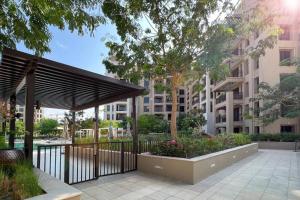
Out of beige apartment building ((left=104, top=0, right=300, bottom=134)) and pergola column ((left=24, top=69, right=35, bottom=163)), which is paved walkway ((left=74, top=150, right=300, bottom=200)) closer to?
pergola column ((left=24, top=69, right=35, bottom=163))

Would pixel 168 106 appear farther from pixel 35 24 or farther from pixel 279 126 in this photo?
pixel 35 24

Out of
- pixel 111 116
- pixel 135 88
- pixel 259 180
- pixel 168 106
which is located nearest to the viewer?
pixel 259 180

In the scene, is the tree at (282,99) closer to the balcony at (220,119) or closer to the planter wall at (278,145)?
the planter wall at (278,145)

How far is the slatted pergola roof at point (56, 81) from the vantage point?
529 cm

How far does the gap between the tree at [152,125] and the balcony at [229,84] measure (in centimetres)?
1340

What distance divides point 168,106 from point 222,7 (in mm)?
50739

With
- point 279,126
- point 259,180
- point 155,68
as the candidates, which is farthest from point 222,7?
point 279,126

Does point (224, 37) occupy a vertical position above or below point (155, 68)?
above

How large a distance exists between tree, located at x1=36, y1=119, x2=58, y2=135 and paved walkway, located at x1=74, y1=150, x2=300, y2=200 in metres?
50.5

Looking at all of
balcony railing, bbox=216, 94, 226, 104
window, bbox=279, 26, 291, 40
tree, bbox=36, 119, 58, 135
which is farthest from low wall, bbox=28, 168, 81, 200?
tree, bbox=36, 119, 58, 135

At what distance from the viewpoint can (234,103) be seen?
27.9 meters

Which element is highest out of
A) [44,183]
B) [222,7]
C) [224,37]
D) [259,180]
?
[222,7]

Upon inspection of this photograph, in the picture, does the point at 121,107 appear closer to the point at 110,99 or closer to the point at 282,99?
the point at 282,99

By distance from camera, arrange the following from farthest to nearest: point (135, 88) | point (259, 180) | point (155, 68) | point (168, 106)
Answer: point (168, 106) → point (155, 68) → point (135, 88) → point (259, 180)
